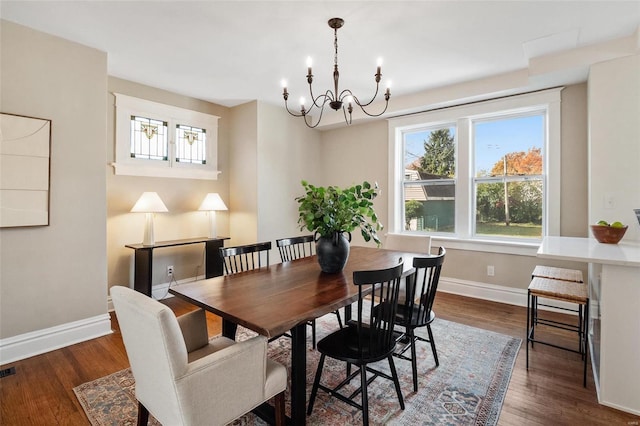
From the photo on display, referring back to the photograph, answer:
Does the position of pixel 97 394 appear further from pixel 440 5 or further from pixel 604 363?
pixel 440 5

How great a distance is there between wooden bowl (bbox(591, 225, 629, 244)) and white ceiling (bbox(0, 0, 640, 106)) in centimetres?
163

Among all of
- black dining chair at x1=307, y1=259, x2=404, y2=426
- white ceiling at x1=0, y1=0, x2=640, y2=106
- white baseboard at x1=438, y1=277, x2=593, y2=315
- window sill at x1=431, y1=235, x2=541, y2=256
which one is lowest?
white baseboard at x1=438, y1=277, x2=593, y2=315

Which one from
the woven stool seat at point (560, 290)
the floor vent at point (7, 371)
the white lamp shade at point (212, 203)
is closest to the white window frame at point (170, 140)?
the white lamp shade at point (212, 203)

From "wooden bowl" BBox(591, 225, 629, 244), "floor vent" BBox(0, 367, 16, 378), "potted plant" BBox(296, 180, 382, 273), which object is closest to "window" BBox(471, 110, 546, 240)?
"wooden bowl" BBox(591, 225, 629, 244)

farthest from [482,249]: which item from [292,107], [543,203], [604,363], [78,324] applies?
[78,324]

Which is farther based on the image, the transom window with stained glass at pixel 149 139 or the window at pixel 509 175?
the transom window with stained glass at pixel 149 139

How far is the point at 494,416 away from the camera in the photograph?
6.07 ft

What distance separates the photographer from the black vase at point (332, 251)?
222 centimetres

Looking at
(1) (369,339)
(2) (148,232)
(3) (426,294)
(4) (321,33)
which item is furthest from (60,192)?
(3) (426,294)

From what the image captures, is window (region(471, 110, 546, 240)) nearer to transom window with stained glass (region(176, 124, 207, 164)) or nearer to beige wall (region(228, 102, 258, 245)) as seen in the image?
beige wall (region(228, 102, 258, 245))

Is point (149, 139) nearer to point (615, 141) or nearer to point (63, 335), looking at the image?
point (63, 335)

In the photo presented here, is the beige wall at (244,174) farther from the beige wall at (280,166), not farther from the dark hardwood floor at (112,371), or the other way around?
the dark hardwood floor at (112,371)

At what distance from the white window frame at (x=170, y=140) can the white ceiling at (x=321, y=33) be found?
36 centimetres

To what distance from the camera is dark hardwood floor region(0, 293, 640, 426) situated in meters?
1.85
